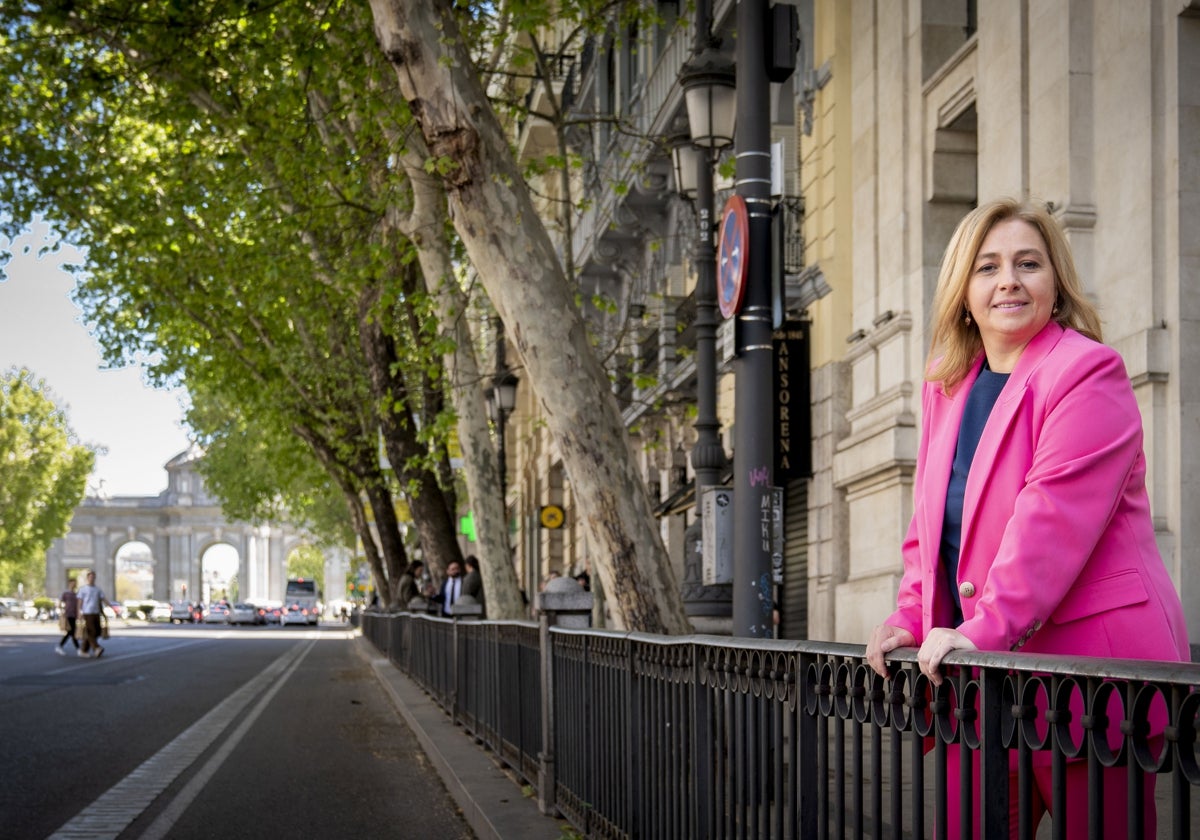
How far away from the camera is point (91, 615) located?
103 ft

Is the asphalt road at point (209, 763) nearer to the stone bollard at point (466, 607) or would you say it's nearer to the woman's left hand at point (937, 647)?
the stone bollard at point (466, 607)

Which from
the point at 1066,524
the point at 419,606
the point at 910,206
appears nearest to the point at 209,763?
the point at 910,206

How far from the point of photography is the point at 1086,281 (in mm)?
12219

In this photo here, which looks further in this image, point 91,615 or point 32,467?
point 32,467

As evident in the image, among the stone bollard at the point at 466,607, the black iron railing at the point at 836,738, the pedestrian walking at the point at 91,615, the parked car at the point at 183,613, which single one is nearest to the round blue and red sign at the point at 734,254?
the black iron railing at the point at 836,738

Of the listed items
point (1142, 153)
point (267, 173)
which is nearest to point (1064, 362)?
point (1142, 153)

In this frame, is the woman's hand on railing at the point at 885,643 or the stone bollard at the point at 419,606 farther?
the stone bollard at the point at 419,606

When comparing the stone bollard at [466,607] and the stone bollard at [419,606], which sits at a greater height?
the stone bollard at [466,607]

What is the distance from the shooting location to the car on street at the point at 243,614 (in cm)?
9256

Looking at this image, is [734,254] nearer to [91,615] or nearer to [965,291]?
[965,291]

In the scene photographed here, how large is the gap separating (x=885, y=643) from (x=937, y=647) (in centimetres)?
31

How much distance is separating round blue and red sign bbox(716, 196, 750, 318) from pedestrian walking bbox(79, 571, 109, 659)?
24775 mm

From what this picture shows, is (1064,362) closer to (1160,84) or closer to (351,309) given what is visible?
(1160,84)

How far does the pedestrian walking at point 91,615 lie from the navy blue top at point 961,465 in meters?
29.3
